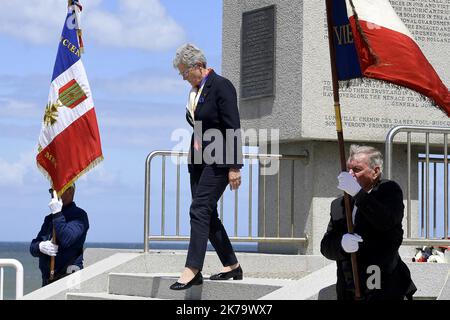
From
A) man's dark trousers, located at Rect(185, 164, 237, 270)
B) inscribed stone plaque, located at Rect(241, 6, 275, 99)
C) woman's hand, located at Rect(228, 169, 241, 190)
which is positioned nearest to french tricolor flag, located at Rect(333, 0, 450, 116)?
woman's hand, located at Rect(228, 169, 241, 190)

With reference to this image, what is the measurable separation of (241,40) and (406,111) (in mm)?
1917

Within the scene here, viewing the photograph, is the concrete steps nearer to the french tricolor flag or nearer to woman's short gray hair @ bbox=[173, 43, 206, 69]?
woman's short gray hair @ bbox=[173, 43, 206, 69]

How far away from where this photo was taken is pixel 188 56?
938 centimetres

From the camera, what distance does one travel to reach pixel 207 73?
951 centimetres

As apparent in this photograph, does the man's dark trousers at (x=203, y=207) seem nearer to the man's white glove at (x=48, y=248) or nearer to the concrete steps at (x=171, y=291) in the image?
the concrete steps at (x=171, y=291)

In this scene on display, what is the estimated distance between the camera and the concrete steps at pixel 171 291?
9242 millimetres

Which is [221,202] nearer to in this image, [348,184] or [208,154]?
[208,154]

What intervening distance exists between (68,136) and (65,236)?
920 mm

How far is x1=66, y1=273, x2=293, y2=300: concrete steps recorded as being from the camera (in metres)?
9.24

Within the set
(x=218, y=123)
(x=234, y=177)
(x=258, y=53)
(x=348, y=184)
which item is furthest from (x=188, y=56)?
(x=258, y=53)

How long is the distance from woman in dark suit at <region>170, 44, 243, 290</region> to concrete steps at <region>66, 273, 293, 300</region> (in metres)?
0.15
